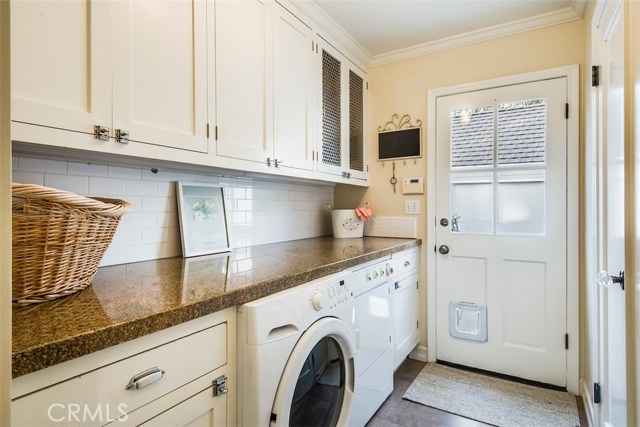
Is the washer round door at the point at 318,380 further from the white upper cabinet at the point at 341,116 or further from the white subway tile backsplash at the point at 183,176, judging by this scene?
the white upper cabinet at the point at 341,116

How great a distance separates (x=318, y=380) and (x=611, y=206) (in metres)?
1.37

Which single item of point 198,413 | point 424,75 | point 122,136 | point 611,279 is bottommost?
point 198,413

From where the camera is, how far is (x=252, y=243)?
2049 millimetres

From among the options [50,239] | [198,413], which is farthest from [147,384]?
[50,239]

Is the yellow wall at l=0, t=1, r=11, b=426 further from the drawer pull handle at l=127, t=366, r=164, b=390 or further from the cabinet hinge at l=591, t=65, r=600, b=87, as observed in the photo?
the cabinet hinge at l=591, t=65, r=600, b=87

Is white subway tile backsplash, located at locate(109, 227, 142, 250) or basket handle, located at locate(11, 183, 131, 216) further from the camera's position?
white subway tile backsplash, located at locate(109, 227, 142, 250)

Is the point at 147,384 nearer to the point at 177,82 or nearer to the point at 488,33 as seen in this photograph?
the point at 177,82

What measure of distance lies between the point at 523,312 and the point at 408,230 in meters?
0.92

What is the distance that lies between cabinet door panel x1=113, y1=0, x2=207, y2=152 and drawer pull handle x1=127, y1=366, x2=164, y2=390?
757mm

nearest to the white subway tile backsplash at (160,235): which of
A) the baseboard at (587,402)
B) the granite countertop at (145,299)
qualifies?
the granite countertop at (145,299)

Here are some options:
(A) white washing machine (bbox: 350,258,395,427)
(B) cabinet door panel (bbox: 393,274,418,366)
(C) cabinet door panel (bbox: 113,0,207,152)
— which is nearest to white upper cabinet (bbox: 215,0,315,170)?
(C) cabinet door panel (bbox: 113,0,207,152)

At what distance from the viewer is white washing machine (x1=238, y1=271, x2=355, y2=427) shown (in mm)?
968

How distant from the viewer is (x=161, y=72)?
1207mm

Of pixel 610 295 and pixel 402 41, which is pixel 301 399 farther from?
pixel 402 41
